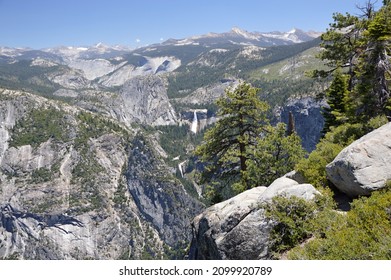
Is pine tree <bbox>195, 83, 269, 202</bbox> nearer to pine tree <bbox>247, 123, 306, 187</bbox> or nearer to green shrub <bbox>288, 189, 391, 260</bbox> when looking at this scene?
pine tree <bbox>247, 123, 306, 187</bbox>

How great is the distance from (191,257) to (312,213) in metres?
10.7

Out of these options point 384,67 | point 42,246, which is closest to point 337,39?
point 384,67

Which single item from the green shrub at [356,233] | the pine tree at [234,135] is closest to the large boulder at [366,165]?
the green shrub at [356,233]

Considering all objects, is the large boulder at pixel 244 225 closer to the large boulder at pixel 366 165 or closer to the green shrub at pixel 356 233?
the large boulder at pixel 366 165

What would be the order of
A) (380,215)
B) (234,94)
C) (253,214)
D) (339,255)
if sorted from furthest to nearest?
1. (234,94)
2. (253,214)
3. (380,215)
4. (339,255)

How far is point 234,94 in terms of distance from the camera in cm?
2591

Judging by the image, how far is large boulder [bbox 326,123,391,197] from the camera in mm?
13892

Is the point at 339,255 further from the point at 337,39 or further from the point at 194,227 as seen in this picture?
the point at 337,39

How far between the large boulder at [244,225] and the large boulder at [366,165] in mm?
1606

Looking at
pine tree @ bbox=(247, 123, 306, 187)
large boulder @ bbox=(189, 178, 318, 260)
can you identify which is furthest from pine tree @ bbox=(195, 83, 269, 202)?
large boulder @ bbox=(189, 178, 318, 260)

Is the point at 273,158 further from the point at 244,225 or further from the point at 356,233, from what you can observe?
the point at 356,233

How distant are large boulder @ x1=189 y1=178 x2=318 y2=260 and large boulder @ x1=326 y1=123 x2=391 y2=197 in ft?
5.27

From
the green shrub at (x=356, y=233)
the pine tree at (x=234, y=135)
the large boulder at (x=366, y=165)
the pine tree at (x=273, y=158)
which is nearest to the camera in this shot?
the green shrub at (x=356, y=233)

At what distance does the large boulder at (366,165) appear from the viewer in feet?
45.6
